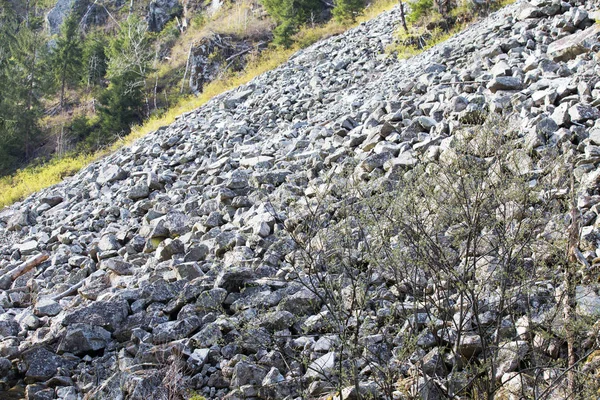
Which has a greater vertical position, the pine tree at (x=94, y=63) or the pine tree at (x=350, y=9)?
the pine tree at (x=94, y=63)

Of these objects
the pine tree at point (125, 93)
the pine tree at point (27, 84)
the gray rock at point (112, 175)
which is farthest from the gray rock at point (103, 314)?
the pine tree at point (27, 84)

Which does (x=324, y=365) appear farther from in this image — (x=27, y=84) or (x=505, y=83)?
(x=27, y=84)

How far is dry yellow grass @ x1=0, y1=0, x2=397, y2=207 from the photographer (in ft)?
50.9

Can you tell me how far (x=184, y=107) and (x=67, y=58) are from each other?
14664 mm

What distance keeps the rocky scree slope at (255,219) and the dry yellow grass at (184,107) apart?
2797 millimetres

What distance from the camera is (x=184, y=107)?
17672 millimetres

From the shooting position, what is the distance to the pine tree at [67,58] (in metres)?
29.0

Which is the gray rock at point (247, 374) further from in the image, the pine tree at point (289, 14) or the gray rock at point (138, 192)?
the pine tree at point (289, 14)

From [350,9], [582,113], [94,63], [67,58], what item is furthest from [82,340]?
[67,58]

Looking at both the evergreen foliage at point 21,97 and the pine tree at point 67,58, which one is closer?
the evergreen foliage at point 21,97

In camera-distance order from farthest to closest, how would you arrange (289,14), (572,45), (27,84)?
1. (27,84)
2. (289,14)
3. (572,45)

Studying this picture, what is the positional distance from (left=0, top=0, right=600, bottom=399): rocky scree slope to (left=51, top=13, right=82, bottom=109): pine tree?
18.5m

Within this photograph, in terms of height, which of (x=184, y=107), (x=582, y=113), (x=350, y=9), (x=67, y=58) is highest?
(x=67, y=58)

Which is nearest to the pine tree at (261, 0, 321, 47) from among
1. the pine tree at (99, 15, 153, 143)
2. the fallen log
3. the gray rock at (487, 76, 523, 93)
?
the pine tree at (99, 15, 153, 143)
